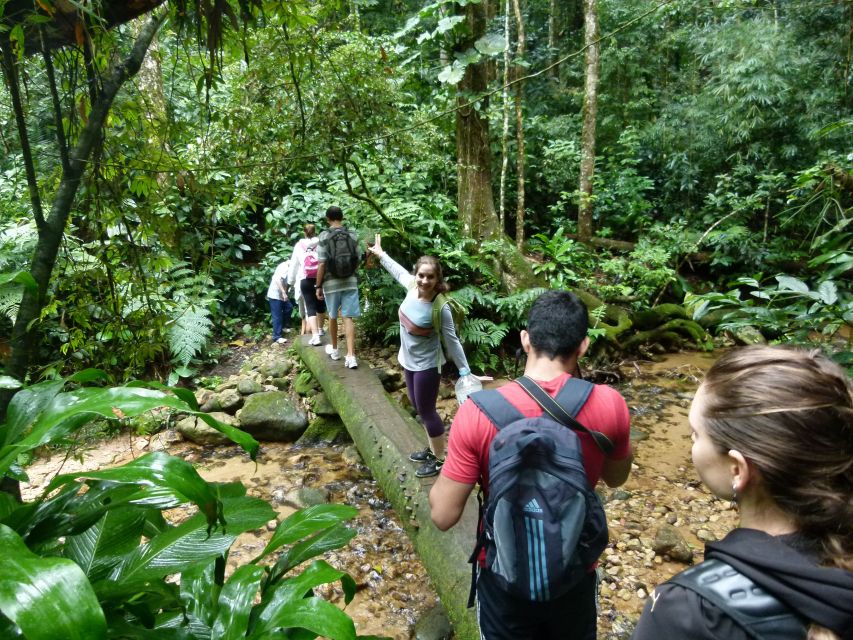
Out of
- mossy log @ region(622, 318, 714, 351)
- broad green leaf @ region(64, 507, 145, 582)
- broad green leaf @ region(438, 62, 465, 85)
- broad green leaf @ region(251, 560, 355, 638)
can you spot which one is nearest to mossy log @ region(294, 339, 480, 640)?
broad green leaf @ region(251, 560, 355, 638)

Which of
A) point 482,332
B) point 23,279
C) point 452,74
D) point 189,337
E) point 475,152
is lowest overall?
point 482,332

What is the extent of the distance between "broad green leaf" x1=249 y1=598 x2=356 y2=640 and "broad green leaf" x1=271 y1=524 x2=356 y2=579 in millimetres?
235

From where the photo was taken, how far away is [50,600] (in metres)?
0.66

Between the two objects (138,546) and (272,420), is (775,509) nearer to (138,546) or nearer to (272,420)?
(138,546)

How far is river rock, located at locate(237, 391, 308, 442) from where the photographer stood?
518cm

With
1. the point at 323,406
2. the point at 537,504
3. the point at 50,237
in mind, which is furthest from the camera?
the point at 323,406

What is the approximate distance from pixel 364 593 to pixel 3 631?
2.57 meters

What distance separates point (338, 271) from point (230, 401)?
2027mm

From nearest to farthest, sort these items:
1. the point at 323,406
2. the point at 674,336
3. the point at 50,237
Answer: the point at 50,237, the point at 323,406, the point at 674,336

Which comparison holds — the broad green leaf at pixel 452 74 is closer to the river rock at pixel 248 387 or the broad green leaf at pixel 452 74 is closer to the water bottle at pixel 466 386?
the water bottle at pixel 466 386

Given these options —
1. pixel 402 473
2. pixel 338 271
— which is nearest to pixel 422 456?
pixel 402 473

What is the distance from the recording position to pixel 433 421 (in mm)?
3365

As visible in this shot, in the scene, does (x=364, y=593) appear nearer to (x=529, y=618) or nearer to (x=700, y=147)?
(x=529, y=618)

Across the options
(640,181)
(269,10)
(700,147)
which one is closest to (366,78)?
(269,10)
